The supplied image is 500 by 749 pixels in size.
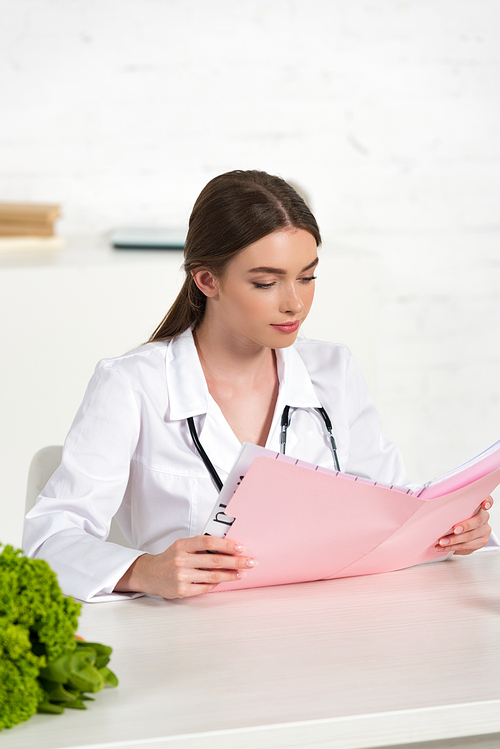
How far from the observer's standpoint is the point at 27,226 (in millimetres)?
2447

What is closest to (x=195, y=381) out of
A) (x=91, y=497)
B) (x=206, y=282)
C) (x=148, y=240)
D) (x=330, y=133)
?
(x=206, y=282)

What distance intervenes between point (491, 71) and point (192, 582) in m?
2.52

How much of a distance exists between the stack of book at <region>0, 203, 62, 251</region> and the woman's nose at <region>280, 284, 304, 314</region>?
1335 millimetres

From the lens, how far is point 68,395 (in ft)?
7.38

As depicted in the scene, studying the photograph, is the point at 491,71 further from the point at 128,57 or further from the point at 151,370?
the point at 151,370

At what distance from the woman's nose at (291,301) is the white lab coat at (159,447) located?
246mm

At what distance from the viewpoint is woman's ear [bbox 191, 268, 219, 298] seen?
142 centimetres

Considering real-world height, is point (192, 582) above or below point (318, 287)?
below

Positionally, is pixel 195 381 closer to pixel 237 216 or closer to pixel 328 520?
pixel 237 216

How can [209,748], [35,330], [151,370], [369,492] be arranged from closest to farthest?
[209,748], [369,492], [151,370], [35,330]

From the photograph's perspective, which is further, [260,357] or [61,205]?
[61,205]

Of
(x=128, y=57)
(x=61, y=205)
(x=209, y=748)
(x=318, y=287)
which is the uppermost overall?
(x=128, y=57)

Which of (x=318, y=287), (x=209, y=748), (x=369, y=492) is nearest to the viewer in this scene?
A: (x=209, y=748)

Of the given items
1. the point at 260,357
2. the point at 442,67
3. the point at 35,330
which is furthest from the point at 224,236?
the point at 442,67
